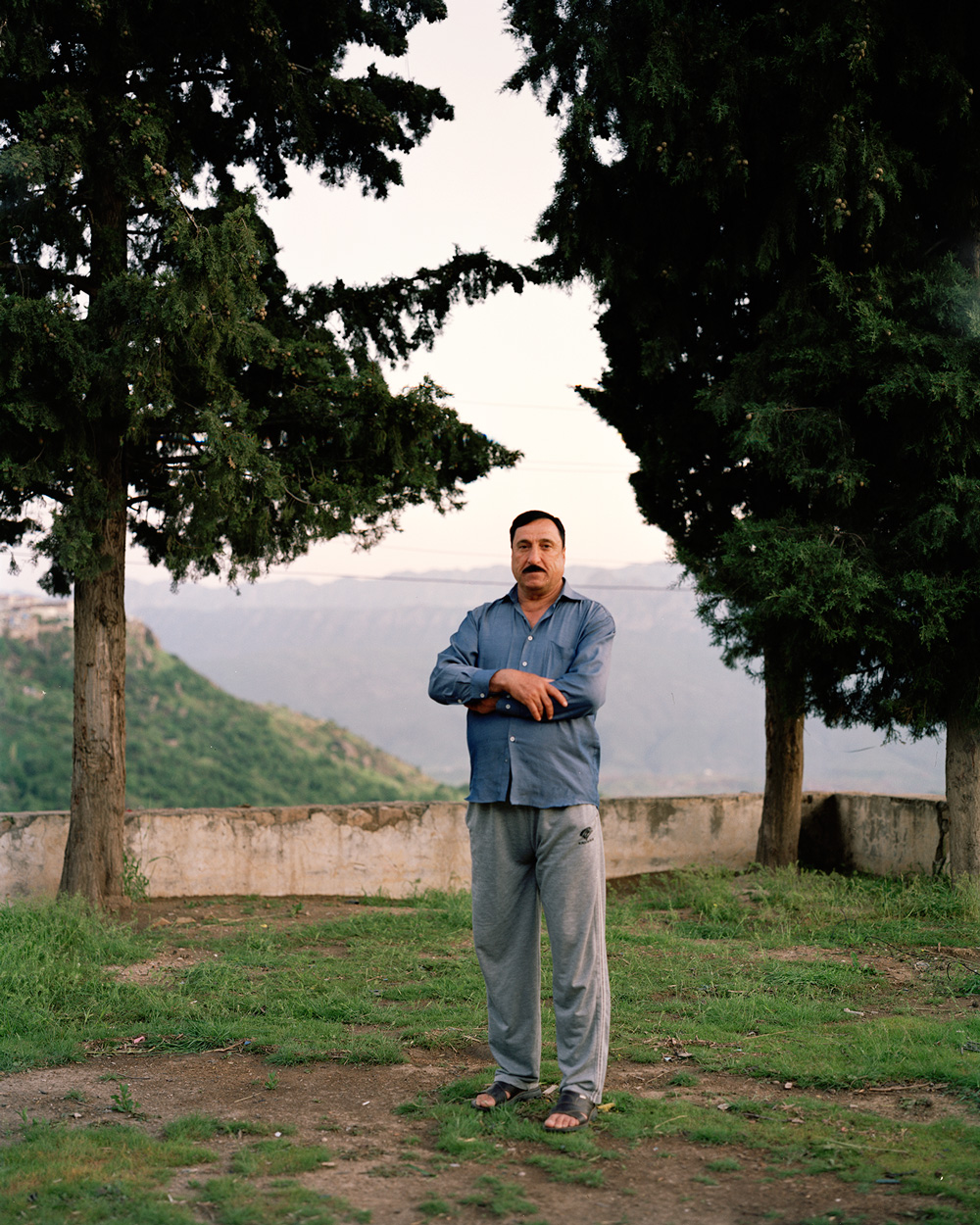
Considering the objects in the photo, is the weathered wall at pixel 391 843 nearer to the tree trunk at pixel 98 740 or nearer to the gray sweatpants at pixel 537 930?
the tree trunk at pixel 98 740

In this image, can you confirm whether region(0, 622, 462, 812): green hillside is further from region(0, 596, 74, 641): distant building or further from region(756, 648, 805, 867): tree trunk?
region(756, 648, 805, 867): tree trunk

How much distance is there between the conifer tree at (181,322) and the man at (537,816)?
3712 mm

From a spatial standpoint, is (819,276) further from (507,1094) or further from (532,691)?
(507,1094)

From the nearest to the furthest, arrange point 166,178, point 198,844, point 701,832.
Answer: point 166,178 → point 198,844 → point 701,832

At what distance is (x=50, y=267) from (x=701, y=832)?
8.09 metres

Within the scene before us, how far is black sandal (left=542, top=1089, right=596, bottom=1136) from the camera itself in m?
3.78

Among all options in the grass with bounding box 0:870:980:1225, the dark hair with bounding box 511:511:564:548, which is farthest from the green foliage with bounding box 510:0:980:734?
the dark hair with bounding box 511:511:564:548

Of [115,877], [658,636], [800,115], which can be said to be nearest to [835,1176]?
[115,877]

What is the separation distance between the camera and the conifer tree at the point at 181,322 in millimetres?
7191

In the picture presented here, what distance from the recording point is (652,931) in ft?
25.6

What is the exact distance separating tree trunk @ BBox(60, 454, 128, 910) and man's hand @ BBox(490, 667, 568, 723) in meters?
5.02

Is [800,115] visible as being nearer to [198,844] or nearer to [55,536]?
[55,536]

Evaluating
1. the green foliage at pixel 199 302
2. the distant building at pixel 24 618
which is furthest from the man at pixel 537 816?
the distant building at pixel 24 618

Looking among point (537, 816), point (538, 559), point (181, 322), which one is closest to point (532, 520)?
point (538, 559)
